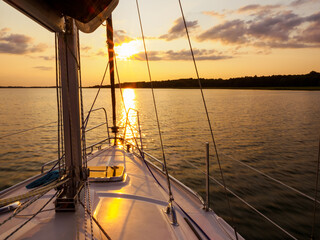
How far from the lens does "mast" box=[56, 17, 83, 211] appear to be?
1.99 meters

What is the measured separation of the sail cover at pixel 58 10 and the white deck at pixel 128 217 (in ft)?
5.33

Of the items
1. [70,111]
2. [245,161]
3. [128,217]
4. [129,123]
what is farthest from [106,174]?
[245,161]

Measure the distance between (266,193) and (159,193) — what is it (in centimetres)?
429

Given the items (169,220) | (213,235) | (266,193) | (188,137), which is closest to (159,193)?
(169,220)

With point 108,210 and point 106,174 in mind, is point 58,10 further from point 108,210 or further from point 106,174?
point 106,174

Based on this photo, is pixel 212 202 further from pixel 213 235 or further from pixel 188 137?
pixel 188 137

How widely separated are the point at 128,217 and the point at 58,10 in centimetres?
203

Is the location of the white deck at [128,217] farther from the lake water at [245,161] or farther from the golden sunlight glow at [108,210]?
the lake water at [245,161]

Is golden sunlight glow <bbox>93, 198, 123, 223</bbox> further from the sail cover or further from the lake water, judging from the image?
the sail cover

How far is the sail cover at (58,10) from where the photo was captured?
1458 millimetres

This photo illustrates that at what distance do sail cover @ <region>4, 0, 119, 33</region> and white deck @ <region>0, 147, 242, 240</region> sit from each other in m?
1.63

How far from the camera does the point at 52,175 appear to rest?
3.40 metres

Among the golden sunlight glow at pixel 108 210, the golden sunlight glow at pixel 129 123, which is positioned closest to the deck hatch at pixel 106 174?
the golden sunlight glow at pixel 108 210

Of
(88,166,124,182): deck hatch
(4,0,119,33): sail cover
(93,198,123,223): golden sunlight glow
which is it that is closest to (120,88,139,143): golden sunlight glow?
(88,166,124,182): deck hatch
